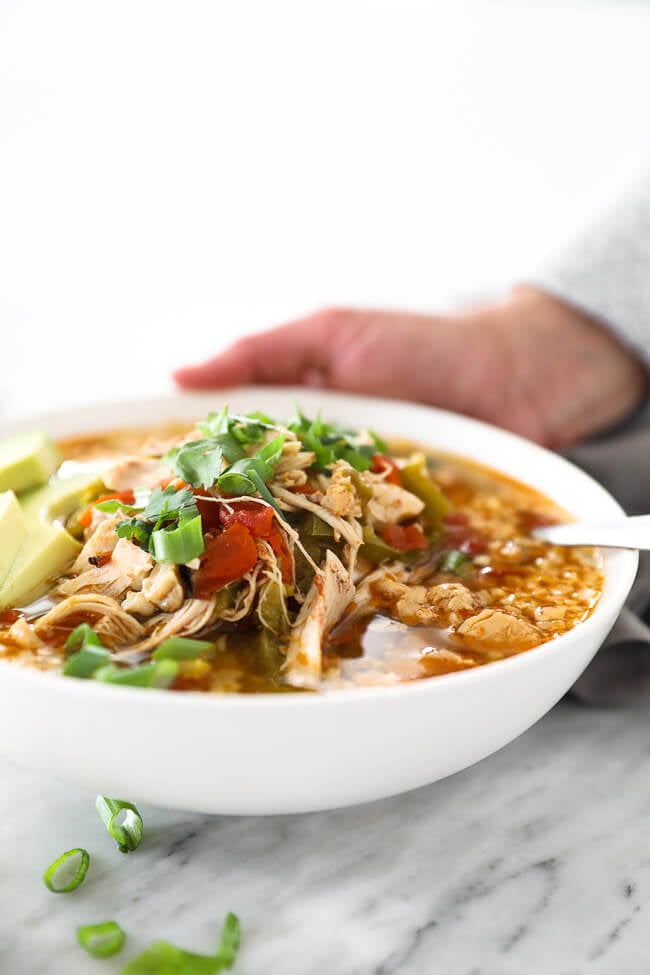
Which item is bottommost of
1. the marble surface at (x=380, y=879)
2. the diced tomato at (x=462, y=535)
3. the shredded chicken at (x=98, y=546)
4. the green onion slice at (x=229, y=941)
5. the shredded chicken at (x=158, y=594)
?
the marble surface at (x=380, y=879)

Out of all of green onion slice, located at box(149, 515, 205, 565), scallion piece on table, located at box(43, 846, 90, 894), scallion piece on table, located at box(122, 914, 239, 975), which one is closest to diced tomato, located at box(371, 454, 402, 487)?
green onion slice, located at box(149, 515, 205, 565)

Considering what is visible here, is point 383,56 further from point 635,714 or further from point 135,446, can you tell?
point 635,714

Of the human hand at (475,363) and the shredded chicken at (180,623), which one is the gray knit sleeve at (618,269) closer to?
the human hand at (475,363)

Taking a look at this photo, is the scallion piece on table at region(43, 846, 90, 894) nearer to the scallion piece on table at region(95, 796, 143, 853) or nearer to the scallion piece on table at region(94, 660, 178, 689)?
the scallion piece on table at region(95, 796, 143, 853)

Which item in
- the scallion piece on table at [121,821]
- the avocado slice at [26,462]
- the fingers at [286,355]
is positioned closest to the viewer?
the scallion piece on table at [121,821]

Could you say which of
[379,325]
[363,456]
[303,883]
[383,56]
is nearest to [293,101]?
[383,56]

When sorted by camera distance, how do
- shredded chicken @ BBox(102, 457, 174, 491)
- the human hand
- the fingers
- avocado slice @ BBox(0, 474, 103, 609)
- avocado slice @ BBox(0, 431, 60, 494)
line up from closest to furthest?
avocado slice @ BBox(0, 474, 103, 609) → shredded chicken @ BBox(102, 457, 174, 491) → avocado slice @ BBox(0, 431, 60, 494) → the fingers → the human hand

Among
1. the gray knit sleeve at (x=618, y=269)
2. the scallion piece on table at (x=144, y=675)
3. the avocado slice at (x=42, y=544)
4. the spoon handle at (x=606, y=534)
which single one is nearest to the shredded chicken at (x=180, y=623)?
the scallion piece on table at (x=144, y=675)
